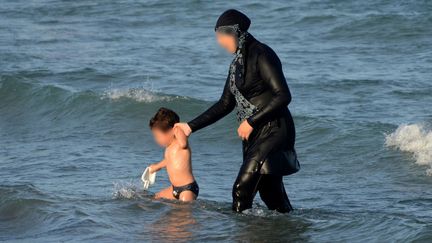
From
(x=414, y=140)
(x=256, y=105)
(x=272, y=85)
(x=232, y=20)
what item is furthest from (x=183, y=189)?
(x=414, y=140)

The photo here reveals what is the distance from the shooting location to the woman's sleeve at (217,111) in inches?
305

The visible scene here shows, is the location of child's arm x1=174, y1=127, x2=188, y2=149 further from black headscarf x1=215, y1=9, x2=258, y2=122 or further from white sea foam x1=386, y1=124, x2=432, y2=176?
white sea foam x1=386, y1=124, x2=432, y2=176

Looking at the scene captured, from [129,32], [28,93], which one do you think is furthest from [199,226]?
[129,32]

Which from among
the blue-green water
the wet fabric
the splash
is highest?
the wet fabric

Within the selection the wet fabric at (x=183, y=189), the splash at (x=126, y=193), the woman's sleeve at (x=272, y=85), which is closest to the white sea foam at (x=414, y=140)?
the splash at (x=126, y=193)

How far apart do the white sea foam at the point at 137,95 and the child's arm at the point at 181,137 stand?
714 centimetres

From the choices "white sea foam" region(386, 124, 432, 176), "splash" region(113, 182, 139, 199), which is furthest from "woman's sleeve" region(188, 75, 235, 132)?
"white sea foam" region(386, 124, 432, 176)

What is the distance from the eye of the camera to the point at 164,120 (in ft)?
26.8

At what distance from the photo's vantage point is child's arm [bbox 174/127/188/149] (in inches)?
313

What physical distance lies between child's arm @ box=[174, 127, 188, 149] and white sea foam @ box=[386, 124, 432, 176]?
13.5 ft

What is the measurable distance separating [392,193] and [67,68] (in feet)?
31.9

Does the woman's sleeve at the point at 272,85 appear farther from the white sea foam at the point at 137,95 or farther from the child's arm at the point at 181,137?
the white sea foam at the point at 137,95

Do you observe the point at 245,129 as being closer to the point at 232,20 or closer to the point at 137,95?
the point at 232,20

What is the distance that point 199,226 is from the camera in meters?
8.10
